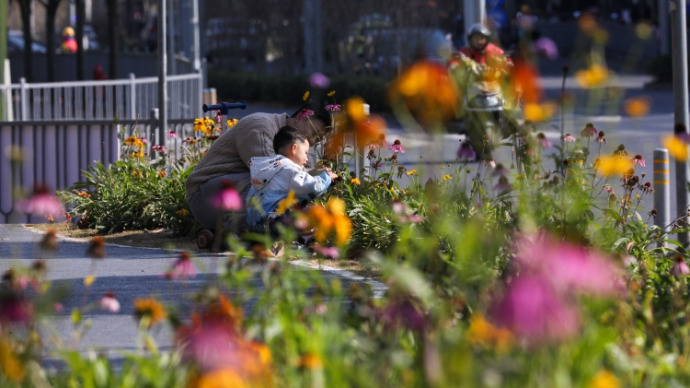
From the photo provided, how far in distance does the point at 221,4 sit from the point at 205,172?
3140cm

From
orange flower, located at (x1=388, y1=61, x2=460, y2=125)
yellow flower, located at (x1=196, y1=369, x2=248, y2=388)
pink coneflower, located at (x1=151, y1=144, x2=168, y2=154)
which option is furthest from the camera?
pink coneflower, located at (x1=151, y1=144, x2=168, y2=154)

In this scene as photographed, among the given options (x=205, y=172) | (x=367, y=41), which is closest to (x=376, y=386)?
(x=205, y=172)

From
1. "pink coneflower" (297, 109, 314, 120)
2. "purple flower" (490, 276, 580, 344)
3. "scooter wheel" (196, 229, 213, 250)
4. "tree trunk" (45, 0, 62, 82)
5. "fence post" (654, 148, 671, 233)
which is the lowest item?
"purple flower" (490, 276, 580, 344)

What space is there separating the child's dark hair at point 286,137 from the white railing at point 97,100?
8665 mm

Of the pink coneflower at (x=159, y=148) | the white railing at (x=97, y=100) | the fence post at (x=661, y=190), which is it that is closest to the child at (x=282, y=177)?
the fence post at (x=661, y=190)

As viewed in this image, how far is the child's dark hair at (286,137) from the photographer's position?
8539mm

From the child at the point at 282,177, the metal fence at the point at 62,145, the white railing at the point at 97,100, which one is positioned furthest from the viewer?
the white railing at the point at 97,100

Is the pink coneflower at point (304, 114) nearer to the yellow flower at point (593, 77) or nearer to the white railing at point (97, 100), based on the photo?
the yellow flower at point (593, 77)

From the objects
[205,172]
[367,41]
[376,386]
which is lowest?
[376,386]

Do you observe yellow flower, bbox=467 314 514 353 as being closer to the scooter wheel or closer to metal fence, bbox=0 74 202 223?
the scooter wheel

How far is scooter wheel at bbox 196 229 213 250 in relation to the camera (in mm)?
8844

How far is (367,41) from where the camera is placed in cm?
3291

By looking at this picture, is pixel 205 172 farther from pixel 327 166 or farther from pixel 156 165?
pixel 156 165

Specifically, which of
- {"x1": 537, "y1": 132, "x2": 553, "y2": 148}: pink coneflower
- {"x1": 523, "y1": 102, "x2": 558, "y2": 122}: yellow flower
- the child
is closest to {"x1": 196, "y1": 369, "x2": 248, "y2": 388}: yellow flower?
{"x1": 523, "y1": 102, "x2": 558, "y2": 122}: yellow flower
